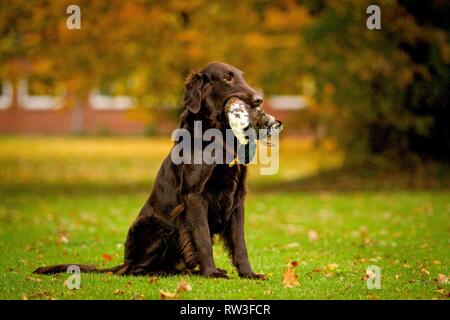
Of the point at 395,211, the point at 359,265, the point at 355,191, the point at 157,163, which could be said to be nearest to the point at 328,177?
the point at 355,191

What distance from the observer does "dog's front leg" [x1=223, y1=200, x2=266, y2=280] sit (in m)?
6.37

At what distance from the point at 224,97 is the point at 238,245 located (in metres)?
1.27

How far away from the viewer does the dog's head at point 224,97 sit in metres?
6.14

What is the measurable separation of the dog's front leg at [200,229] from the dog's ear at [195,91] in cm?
76

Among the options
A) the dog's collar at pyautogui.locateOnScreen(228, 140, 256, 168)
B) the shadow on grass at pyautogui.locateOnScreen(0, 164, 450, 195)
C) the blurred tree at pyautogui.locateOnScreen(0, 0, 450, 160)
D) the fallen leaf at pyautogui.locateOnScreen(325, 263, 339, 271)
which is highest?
the blurred tree at pyautogui.locateOnScreen(0, 0, 450, 160)

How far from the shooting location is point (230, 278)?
6.31m

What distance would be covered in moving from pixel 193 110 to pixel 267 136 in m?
0.67

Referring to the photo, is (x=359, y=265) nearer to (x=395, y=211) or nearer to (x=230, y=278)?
(x=230, y=278)

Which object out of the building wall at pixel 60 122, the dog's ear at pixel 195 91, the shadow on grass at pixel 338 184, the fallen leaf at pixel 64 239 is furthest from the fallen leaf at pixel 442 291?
the building wall at pixel 60 122

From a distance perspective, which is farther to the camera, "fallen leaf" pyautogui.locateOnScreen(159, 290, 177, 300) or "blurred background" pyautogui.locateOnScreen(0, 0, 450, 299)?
"blurred background" pyautogui.locateOnScreen(0, 0, 450, 299)

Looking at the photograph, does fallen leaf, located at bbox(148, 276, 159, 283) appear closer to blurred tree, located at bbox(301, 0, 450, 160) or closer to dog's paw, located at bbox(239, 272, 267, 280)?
dog's paw, located at bbox(239, 272, 267, 280)

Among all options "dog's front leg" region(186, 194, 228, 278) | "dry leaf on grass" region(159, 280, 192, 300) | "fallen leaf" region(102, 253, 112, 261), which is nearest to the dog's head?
"dog's front leg" region(186, 194, 228, 278)

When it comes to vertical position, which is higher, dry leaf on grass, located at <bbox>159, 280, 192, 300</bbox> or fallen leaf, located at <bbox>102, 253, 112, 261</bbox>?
dry leaf on grass, located at <bbox>159, 280, 192, 300</bbox>

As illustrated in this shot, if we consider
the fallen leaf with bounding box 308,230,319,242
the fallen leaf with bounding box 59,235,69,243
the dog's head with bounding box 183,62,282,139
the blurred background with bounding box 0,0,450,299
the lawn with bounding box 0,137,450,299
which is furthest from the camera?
the blurred background with bounding box 0,0,450,299
